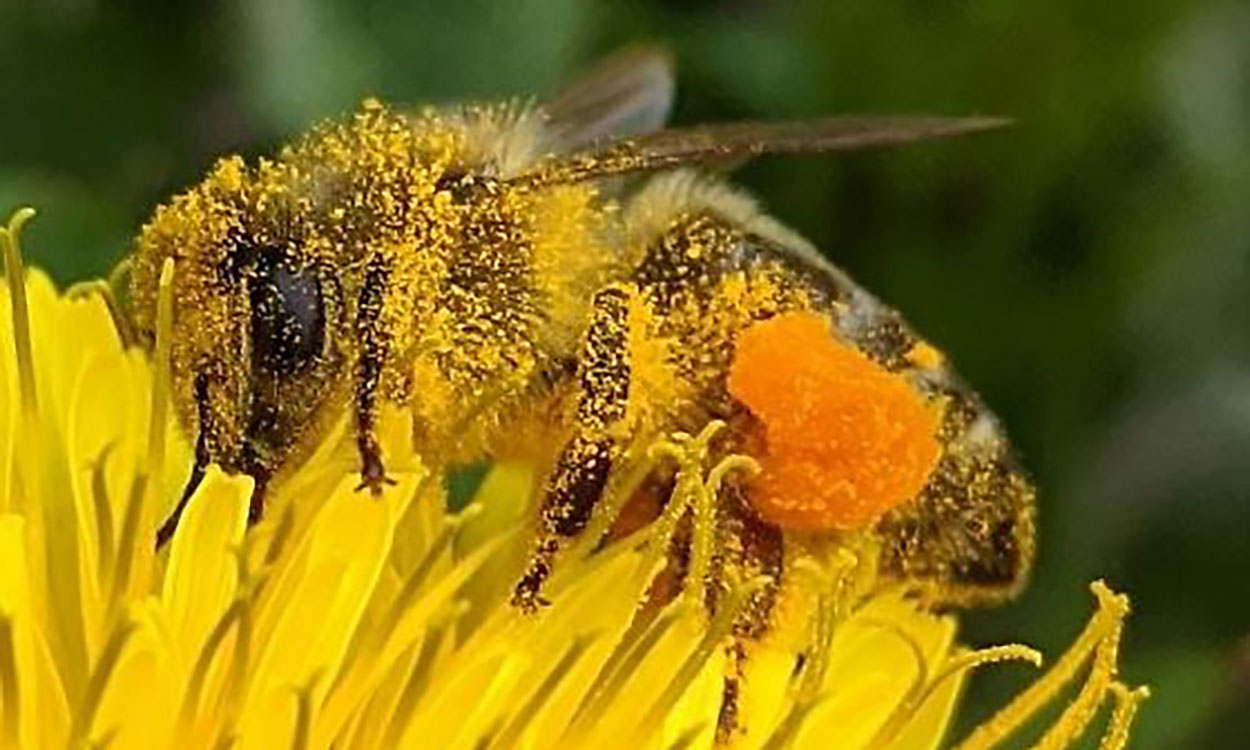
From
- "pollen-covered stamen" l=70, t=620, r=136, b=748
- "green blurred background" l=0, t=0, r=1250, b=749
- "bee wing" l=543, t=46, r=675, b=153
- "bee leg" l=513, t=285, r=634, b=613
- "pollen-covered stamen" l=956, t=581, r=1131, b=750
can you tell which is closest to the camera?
"pollen-covered stamen" l=70, t=620, r=136, b=748

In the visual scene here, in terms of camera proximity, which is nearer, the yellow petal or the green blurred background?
the yellow petal

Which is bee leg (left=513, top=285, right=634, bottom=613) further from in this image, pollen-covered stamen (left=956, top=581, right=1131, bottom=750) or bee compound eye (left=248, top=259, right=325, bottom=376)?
pollen-covered stamen (left=956, top=581, right=1131, bottom=750)

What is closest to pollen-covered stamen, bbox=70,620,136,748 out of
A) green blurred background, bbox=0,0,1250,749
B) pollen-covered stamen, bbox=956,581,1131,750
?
pollen-covered stamen, bbox=956,581,1131,750

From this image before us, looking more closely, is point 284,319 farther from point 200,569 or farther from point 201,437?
point 200,569

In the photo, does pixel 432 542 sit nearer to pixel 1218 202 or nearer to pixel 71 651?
pixel 71 651

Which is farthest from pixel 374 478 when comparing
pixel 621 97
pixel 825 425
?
pixel 621 97

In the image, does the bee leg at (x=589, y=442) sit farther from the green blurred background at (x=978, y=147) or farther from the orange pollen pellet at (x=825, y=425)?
the green blurred background at (x=978, y=147)

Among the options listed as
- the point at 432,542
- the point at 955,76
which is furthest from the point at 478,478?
the point at 955,76
